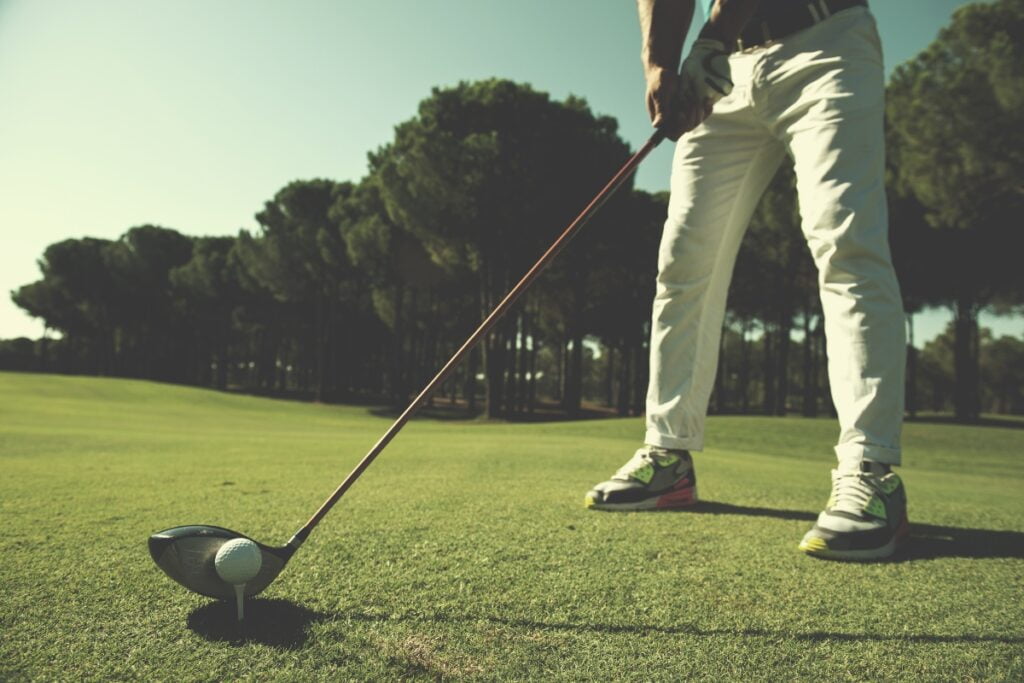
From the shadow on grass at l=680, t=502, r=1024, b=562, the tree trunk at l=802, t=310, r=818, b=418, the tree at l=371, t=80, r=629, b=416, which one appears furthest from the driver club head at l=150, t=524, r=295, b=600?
the tree trunk at l=802, t=310, r=818, b=418

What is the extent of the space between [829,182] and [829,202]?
83 millimetres

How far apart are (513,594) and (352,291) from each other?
132 feet

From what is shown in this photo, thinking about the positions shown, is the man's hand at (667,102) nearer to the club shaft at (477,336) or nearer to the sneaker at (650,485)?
the club shaft at (477,336)

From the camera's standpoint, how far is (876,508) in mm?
2246

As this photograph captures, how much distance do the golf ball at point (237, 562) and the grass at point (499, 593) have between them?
10 cm

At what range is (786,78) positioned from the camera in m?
2.71

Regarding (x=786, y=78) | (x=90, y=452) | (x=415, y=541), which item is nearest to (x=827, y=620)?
(x=415, y=541)

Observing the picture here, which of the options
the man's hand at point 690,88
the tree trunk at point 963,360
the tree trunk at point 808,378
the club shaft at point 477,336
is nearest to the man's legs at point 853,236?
the man's hand at point 690,88

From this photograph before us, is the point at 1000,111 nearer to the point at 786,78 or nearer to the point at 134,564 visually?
the point at 786,78

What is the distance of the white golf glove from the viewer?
2.54 metres

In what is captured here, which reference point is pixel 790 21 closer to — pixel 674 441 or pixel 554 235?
pixel 674 441

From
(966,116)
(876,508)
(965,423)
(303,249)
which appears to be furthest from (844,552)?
(303,249)

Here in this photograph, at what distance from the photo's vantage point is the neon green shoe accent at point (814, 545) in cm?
211

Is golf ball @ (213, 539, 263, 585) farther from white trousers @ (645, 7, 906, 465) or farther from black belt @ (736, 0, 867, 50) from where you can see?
black belt @ (736, 0, 867, 50)
